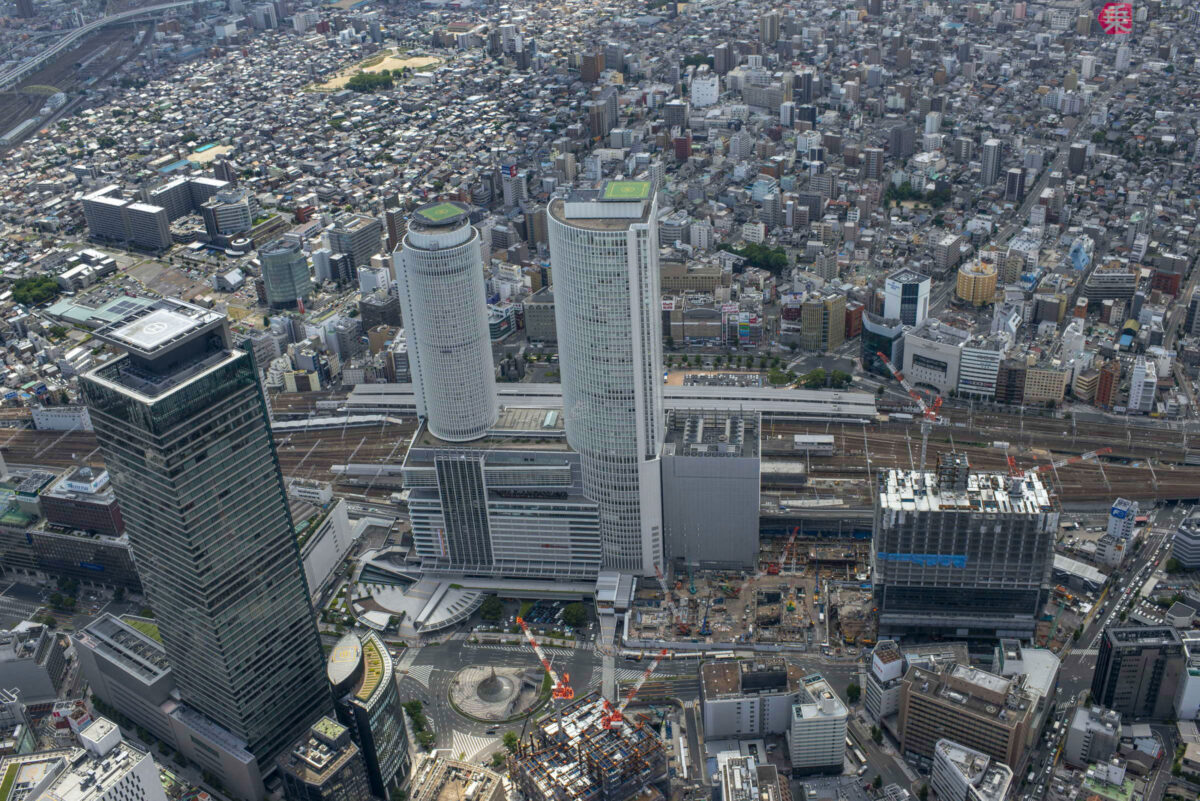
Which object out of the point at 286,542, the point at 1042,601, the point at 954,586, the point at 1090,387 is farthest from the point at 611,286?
the point at 1090,387

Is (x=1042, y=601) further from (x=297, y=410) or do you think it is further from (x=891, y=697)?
(x=297, y=410)

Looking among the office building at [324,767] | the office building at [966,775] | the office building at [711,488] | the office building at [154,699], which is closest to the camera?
the office building at [966,775]

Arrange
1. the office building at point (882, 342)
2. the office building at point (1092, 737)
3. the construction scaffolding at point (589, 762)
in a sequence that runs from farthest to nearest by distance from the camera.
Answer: the office building at point (882, 342), the office building at point (1092, 737), the construction scaffolding at point (589, 762)

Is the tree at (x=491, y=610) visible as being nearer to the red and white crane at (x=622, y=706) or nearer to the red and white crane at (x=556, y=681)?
the red and white crane at (x=556, y=681)

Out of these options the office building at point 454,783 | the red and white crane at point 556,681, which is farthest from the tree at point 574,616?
the office building at point 454,783

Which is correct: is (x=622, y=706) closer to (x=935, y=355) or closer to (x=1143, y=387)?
(x=935, y=355)

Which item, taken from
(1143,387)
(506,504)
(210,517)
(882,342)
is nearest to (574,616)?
(506,504)

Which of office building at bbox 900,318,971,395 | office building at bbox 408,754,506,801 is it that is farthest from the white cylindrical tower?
office building at bbox 900,318,971,395
